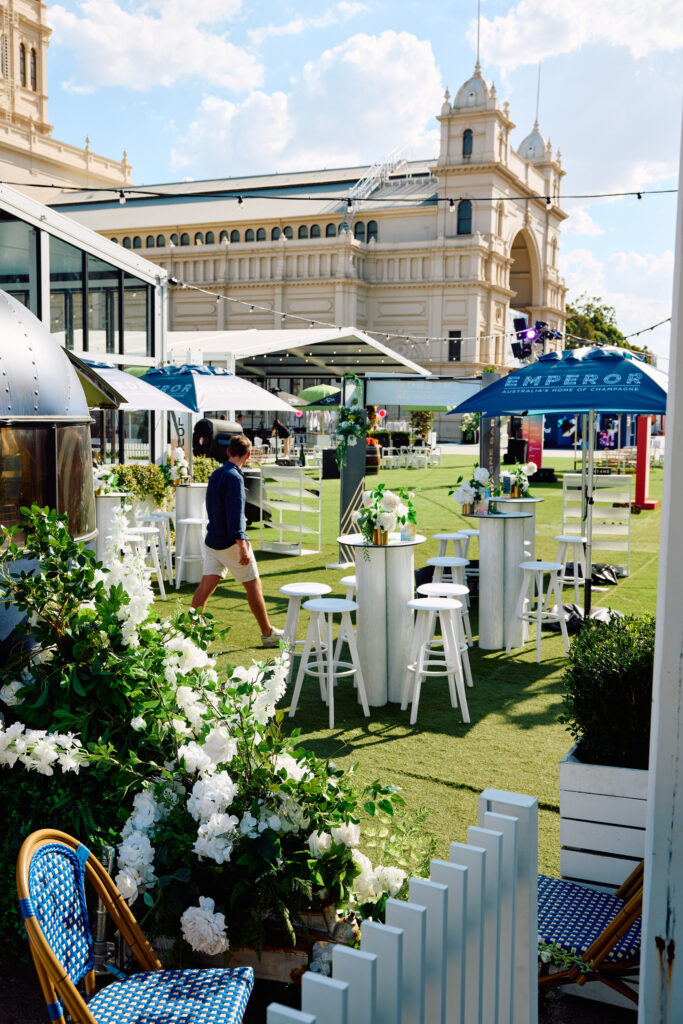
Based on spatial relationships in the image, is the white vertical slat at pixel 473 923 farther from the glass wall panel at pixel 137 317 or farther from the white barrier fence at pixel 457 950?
the glass wall panel at pixel 137 317

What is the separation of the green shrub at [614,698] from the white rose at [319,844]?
122 centimetres

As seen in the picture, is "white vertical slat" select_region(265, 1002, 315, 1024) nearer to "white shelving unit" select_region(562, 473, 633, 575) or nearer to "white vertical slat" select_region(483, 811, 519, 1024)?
"white vertical slat" select_region(483, 811, 519, 1024)

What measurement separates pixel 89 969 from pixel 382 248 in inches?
2659

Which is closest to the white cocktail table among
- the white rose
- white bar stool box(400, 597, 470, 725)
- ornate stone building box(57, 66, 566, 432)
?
white bar stool box(400, 597, 470, 725)

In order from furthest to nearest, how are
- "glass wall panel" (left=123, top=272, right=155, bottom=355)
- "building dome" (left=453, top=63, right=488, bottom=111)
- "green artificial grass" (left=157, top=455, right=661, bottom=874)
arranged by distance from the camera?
"building dome" (left=453, top=63, right=488, bottom=111) < "glass wall panel" (left=123, top=272, right=155, bottom=355) < "green artificial grass" (left=157, top=455, right=661, bottom=874)

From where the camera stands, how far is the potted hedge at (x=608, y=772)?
3.55m

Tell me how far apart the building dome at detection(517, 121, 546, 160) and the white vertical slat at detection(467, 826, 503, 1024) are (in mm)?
91997

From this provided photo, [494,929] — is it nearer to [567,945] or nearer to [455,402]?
[567,945]

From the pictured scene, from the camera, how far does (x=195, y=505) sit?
12.2 meters

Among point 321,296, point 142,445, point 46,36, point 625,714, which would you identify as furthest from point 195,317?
point 625,714

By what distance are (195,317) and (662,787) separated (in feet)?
234

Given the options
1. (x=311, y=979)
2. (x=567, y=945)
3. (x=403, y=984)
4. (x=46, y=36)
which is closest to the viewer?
(x=311, y=979)

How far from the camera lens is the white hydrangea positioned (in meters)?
2.88

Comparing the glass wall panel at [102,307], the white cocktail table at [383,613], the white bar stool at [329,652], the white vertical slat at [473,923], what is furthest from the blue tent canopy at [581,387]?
the glass wall panel at [102,307]
